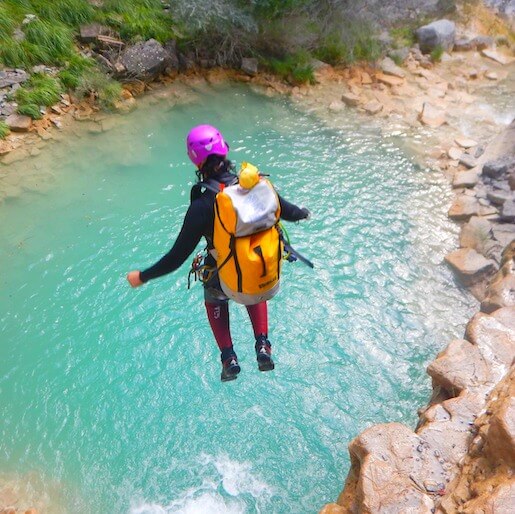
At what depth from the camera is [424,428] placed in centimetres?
341

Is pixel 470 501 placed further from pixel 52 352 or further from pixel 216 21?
pixel 216 21

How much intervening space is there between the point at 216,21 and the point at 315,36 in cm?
218

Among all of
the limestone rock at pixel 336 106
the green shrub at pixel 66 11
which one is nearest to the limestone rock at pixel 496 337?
the limestone rock at pixel 336 106

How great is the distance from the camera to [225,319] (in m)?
3.37

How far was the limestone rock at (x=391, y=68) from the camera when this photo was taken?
9938 millimetres

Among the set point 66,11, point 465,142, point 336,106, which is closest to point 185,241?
point 465,142

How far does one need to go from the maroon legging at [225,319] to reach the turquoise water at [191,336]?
1.42 metres

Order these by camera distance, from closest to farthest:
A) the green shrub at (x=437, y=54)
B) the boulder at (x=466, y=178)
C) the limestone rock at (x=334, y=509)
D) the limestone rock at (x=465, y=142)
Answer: the limestone rock at (x=334, y=509) → the boulder at (x=466, y=178) → the limestone rock at (x=465, y=142) → the green shrub at (x=437, y=54)

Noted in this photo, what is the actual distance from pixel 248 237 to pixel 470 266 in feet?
13.2

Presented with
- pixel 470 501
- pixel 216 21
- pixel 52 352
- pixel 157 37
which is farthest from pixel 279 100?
pixel 470 501

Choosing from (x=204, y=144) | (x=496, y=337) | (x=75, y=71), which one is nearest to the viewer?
(x=204, y=144)

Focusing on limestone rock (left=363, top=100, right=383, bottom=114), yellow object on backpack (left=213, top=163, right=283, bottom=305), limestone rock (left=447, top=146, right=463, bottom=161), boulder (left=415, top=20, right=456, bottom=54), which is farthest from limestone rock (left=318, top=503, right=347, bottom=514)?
boulder (left=415, top=20, right=456, bottom=54)

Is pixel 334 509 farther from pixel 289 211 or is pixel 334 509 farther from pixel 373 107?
pixel 373 107

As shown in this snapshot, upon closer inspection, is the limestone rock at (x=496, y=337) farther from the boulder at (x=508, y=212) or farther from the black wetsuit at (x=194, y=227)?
the black wetsuit at (x=194, y=227)
